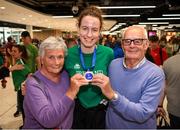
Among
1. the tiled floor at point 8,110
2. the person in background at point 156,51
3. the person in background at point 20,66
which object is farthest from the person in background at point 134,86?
the person in background at point 156,51

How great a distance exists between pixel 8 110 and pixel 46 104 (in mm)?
4897

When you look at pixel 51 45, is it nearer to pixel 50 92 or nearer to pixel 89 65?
pixel 50 92

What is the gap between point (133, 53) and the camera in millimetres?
1775

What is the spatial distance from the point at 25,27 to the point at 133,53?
25.6 meters

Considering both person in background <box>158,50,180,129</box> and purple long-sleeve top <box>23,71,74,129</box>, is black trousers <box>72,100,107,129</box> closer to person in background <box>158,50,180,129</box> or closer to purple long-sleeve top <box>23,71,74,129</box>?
purple long-sleeve top <box>23,71,74,129</box>

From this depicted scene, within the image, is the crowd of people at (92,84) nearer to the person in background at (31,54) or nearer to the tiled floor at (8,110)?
the person in background at (31,54)

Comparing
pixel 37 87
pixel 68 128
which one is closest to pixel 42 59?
pixel 37 87

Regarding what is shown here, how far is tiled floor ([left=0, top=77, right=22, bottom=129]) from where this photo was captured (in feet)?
16.8

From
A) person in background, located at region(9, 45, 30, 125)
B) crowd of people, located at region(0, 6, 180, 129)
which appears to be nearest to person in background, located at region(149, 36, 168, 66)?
person in background, located at region(9, 45, 30, 125)

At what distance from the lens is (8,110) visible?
20.2 feet

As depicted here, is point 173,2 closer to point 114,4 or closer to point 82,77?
point 114,4

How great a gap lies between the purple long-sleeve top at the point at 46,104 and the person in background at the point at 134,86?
268 millimetres

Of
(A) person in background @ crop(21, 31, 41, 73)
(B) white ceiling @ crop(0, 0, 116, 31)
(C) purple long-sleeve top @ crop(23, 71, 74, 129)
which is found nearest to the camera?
(C) purple long-sleeve top @ crop(23, 71, 74, 129)

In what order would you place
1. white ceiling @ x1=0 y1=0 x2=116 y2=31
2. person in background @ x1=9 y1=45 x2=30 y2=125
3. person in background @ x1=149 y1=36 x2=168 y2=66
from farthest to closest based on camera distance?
white ceiling @ x1=0 y1=0 x2=116 y2=31, person in background @ x1=149 y1=36 x2=168 y2=66, person in background @ x1=9 y1=45 x2=30 y2=125
